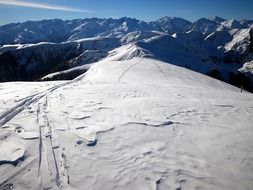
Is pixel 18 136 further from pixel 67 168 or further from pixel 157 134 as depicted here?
pixel 157 134

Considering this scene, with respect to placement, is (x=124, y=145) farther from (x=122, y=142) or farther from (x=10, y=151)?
(x=10, y=151)

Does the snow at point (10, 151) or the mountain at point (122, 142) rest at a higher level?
the mountain at point (122, 142)

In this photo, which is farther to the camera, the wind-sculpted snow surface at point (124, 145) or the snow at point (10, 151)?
the snow at point (10, 151)

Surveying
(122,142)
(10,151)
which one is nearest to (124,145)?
(122,142)

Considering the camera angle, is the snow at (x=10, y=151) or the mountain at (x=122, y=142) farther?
the snow at (x=10, y=151)

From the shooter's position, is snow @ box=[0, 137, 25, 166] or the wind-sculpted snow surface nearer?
the wind-sculpted snow surface

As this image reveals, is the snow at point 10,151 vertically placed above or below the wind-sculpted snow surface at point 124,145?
below

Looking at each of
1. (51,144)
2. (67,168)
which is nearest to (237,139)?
(67,168)

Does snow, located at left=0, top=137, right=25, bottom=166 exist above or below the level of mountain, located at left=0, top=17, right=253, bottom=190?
below
